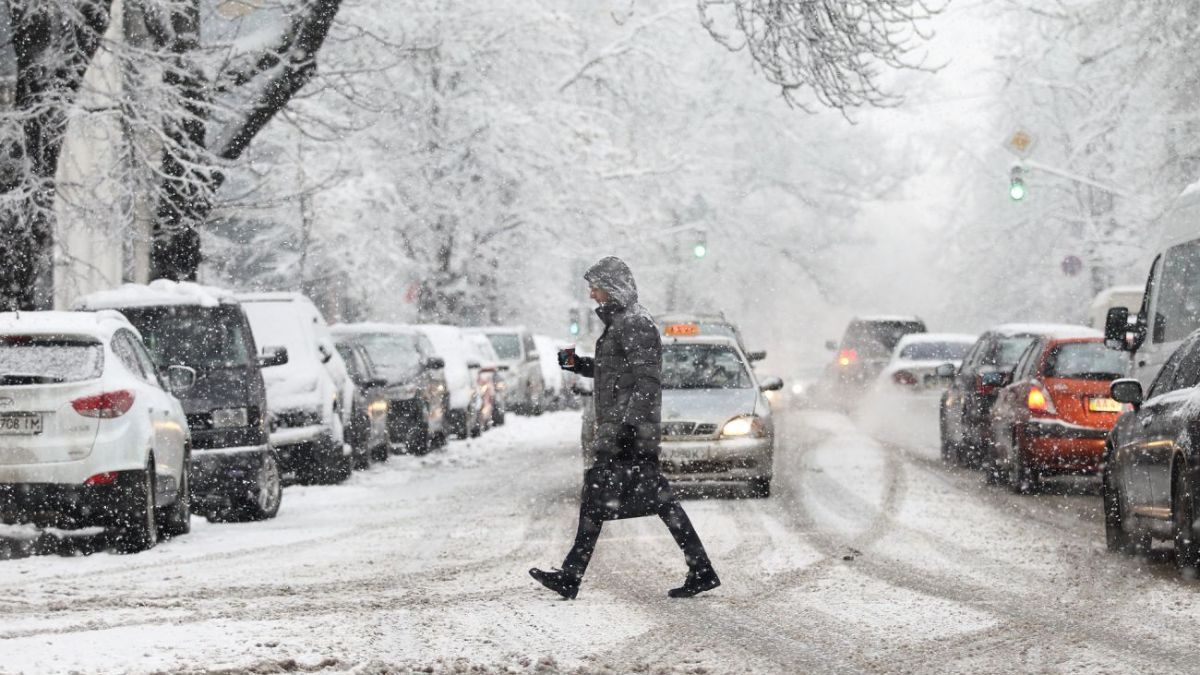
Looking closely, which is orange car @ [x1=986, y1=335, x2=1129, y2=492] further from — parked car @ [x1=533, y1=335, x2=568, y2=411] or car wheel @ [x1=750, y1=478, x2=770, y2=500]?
parked car @ [x1=533, y1=335, x2=568, y2=411]

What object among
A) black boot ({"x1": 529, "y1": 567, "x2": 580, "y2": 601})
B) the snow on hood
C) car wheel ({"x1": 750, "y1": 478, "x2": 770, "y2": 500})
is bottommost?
car wheel ({"x1": 750, "y1": 478, "x2": 770, "y2": 500})

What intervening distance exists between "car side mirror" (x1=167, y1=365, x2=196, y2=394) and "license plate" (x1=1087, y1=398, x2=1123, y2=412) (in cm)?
800

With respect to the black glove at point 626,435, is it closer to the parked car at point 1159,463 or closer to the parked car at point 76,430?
the parked car at point 1159,463

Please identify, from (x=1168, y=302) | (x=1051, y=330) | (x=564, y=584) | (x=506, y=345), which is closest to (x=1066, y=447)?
(x=1168, y=302)

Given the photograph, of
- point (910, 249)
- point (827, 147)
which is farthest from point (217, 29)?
point (910, 249)

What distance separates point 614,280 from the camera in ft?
32.7

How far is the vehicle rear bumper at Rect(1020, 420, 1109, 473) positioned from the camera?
1711 cm

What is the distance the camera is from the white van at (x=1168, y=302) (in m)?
15.5

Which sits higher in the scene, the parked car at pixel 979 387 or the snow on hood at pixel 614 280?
the snow on hood at pixel 614 280

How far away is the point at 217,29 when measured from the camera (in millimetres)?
25672

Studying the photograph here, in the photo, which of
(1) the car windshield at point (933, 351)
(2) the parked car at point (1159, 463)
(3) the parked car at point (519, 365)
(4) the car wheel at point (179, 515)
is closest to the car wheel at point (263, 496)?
(4) the car wheel at point (179, 515)

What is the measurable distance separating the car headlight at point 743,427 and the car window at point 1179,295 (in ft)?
11.5

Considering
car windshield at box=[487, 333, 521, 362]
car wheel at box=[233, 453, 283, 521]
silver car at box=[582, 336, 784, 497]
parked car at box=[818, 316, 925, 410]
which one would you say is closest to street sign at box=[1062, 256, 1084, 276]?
parked car at box=[818, 316, 925, 410]

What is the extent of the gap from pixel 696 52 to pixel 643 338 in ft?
153
